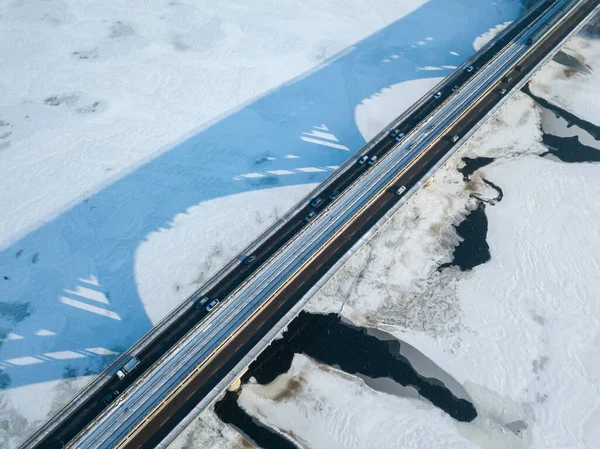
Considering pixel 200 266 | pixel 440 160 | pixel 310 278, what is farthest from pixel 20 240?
pixel 440 160

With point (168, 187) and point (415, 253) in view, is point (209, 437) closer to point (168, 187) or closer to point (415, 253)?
point (415, 253)

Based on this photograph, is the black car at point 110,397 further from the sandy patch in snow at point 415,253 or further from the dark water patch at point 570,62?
the dark water patch at point 570,62

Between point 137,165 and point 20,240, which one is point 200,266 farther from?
point 20,240

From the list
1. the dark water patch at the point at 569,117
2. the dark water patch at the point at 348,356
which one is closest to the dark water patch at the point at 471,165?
the dark water patch at the point at 569,117

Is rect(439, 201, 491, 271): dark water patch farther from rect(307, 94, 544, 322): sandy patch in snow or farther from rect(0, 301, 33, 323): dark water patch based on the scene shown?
rect(0, 301, 33, 323): dark water patch

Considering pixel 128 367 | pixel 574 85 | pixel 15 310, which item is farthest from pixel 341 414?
pixel 574 85

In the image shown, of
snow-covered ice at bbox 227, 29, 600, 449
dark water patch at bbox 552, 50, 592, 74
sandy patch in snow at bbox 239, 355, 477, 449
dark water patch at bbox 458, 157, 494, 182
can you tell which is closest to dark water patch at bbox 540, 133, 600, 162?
snow-covered ice at bbox 227, 29, 600, 449

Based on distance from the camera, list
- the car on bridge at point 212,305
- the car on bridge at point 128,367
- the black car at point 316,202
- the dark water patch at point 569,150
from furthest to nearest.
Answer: the dark water patch at point 569,150, the black car at point 316,202, the car on bridge at point 212,305, the car on bridge at point 128,367
